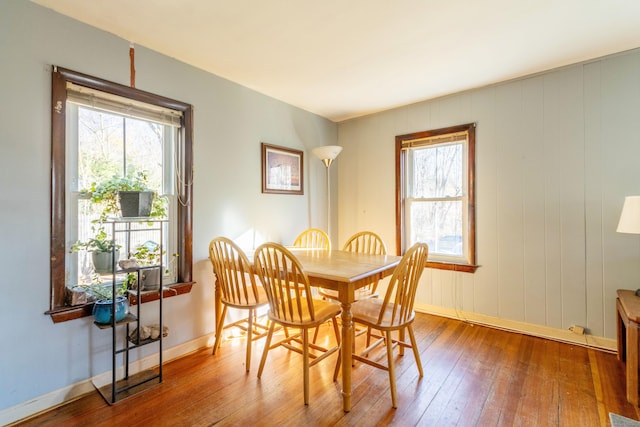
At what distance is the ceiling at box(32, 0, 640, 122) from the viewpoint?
1.78m

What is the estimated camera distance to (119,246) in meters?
2.10

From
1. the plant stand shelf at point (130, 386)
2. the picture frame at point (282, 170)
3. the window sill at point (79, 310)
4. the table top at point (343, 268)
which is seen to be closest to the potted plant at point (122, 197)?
the window sill at point (79, 310)

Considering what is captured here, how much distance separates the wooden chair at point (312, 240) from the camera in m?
3.19

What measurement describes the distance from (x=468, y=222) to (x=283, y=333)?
2106 mm

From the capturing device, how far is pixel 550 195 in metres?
2.61

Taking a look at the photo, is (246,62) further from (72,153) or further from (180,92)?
(72,153)

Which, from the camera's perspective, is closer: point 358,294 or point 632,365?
point 632,365

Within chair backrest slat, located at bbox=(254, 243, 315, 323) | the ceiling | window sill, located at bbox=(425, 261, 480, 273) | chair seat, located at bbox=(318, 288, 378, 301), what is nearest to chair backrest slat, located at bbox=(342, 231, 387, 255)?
chair seat, located at bbox=(318, 288, 378, 301)

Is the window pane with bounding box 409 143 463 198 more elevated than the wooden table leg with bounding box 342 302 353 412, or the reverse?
the window pane with bounding box 409 143 463 198

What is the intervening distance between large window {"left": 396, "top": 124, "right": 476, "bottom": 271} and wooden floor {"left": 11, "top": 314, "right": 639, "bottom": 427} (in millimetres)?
1024

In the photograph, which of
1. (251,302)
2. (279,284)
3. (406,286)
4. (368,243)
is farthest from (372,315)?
(368,243)

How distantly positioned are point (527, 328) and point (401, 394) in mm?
1617

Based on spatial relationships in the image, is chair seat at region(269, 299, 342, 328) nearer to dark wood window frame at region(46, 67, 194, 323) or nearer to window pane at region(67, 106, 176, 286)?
window pane at region(67, 106, 176, 286)

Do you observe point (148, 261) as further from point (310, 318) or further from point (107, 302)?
point (310, 318)
